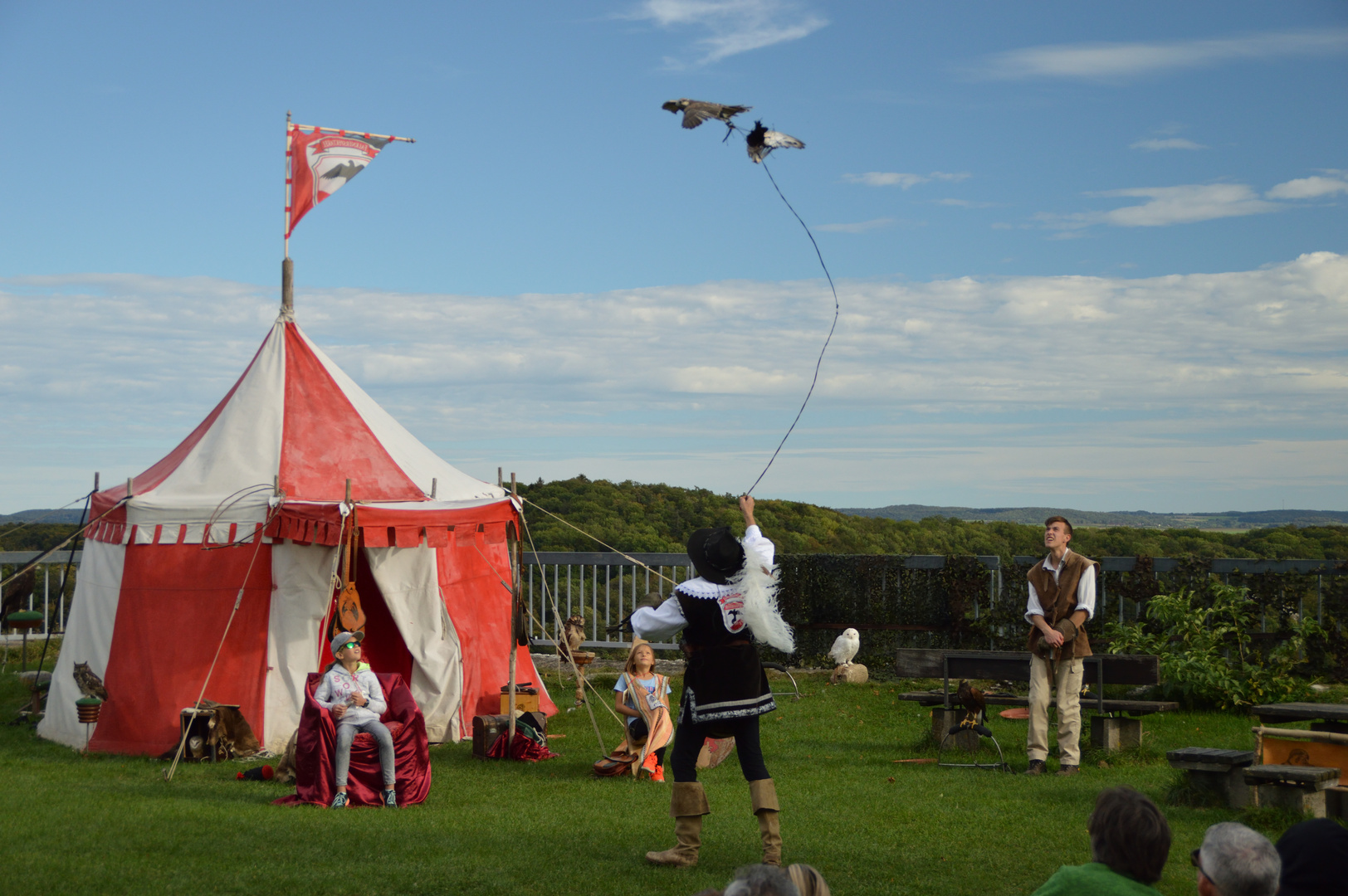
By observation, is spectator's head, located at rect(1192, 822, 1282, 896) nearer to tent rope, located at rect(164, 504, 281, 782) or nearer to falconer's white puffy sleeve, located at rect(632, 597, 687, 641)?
falconer's white puffy sleeve, located at rect(632, 597, 687, 641)

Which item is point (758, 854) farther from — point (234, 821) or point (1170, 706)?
point (1170, 706)

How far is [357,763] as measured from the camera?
669cm

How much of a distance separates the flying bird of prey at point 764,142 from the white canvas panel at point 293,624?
4782 millimetres

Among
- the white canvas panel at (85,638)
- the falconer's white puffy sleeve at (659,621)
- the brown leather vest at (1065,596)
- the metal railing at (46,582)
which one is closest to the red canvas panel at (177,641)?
the white canvas panel at (85,638)

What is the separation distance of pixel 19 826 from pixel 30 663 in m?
7.48

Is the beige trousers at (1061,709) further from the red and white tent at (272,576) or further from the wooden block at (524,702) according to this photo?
the red and white tent at (272,576)

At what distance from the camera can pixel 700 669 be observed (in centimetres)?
520

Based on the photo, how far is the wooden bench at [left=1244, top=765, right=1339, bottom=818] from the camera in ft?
18.9

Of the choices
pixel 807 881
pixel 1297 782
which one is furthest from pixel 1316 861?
pixel 1297 782

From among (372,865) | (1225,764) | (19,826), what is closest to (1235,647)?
→ (1225,764)

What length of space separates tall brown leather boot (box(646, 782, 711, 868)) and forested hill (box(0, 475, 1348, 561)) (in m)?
9.39

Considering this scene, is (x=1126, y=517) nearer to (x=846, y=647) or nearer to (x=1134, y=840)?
(x=846, y=647)

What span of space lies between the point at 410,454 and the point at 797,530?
9.37 meters

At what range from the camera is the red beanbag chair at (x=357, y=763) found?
21.6 ft
